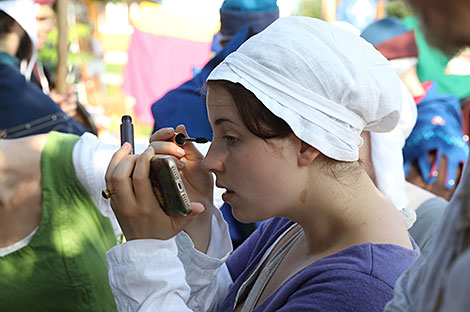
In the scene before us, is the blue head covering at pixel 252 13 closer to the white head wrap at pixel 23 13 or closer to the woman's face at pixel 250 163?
the white head wrap at pixel 23 13

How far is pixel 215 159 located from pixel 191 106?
1.47 meters

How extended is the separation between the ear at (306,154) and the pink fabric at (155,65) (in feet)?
21.4

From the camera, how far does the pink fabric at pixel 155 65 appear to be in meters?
7.84

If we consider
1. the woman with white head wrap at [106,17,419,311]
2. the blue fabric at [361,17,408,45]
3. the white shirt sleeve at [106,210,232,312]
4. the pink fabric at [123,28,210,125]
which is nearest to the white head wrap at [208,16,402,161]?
the woman with white head wrap at [106,17,419,311]

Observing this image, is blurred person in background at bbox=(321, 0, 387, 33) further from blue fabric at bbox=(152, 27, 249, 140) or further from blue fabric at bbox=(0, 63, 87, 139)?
blue fabric at bbox=(0, 63, 87, 139)

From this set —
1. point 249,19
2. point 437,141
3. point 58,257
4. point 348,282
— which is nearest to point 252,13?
point 249,19

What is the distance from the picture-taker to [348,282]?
111 cm

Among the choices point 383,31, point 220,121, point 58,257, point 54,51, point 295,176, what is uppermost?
point 220,121

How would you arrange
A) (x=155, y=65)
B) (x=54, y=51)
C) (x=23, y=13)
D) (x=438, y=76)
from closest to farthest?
(x=23, y=13) < (x=438, y=76) < (x=155, y=65) < (x=54, y=51)

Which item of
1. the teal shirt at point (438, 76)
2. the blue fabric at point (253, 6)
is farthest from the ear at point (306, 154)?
the teal shirt at point (438, 76)

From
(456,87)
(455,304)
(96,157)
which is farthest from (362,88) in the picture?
(456,87)

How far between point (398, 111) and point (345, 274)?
0.48m

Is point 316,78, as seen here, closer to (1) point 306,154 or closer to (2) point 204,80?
(1) point 306,154

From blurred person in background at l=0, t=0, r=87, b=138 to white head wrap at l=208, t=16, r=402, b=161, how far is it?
65.0 inches
